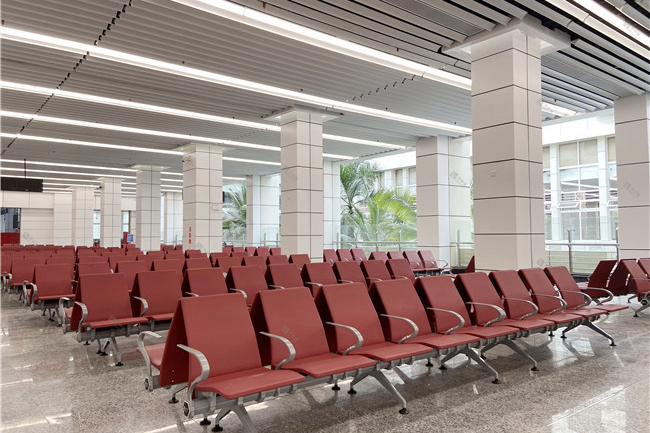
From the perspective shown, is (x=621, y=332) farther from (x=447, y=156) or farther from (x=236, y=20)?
(x=447, y=156)

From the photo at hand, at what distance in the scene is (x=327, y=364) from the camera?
11.8ft

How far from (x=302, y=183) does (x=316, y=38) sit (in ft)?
16.5

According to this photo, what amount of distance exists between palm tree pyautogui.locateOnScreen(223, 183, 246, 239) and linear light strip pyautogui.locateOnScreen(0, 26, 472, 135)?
708 inches

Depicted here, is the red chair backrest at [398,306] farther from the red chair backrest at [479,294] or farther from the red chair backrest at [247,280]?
the red chair backrest at [247,280]

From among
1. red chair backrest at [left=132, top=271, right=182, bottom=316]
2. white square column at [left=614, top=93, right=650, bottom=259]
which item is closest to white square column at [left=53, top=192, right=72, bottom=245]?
red chair backrest at [left=132, top=271, right=182, bottom=316]

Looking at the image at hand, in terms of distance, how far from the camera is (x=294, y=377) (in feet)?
10.7

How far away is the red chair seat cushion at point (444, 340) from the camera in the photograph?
4188mm

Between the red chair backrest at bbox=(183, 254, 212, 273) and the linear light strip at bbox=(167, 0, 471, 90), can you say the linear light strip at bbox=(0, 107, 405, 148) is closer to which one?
the red chair backrest at bbox=(183, 254, 212, 273)

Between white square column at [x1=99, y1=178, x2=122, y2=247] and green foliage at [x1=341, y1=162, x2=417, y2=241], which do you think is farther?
white square column at [x1=99, y1=178, x2=122, y2=247]

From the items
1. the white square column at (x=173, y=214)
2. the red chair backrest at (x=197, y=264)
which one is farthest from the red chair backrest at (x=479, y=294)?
the white square column at (x=173, y=214)

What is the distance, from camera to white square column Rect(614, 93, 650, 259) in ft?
37.5

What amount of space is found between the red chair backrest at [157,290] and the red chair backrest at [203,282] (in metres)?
0.14

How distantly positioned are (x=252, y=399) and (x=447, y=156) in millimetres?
15119

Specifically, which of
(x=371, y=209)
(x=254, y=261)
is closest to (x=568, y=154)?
(x=371, y=209)
